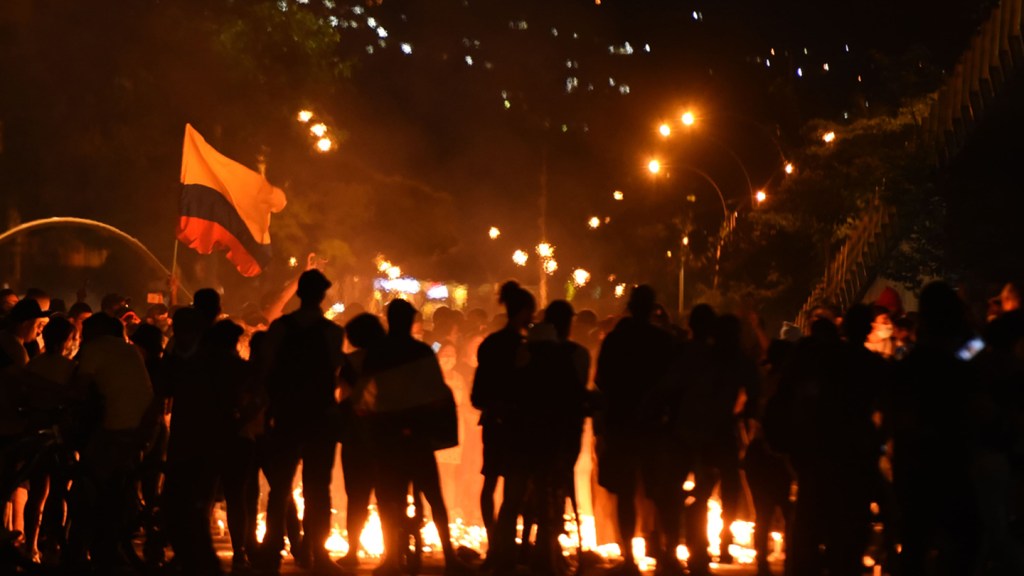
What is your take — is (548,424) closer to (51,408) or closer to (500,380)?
(500,380)

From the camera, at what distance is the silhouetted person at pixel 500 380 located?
10367mm

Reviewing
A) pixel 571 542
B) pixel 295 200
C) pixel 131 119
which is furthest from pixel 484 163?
pixel 571 542

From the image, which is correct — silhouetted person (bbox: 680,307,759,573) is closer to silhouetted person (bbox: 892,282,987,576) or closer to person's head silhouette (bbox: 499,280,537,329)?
person's head silhouette (bbox: 499,280,537,329)

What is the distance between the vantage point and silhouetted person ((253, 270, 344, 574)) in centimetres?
1033

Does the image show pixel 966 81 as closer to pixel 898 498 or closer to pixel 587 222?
pixel 898 498

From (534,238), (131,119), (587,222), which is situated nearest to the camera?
(131,119)

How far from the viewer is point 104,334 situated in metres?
10.2

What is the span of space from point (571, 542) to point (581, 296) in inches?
2809

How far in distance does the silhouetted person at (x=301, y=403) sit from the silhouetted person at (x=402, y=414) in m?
0.33

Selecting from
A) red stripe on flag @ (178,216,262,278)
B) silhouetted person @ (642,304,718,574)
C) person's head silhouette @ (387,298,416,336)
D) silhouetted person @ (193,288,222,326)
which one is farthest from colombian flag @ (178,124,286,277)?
silhouetted person @ (642,304,718,574)

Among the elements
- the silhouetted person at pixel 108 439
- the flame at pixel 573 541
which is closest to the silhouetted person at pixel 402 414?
the flame at pixel 573 541

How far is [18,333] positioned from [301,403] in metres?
2.55

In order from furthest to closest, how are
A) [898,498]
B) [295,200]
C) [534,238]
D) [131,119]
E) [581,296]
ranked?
[581,296]
[534,238]
[295,200]
[131,119]
[898,498]

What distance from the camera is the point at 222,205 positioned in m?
18.8
